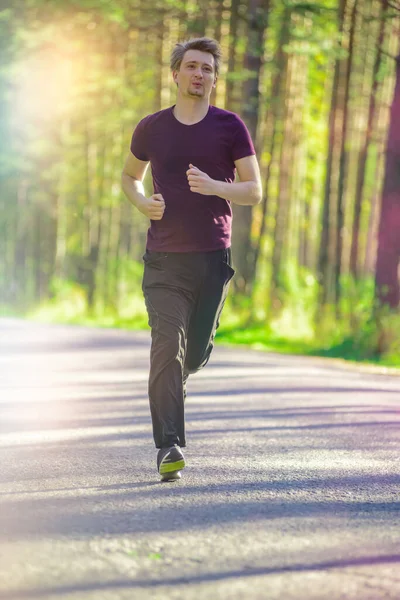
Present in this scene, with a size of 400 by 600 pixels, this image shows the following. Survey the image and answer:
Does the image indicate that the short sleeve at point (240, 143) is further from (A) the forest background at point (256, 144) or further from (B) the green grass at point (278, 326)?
(B) the green grass at point (278, 326)

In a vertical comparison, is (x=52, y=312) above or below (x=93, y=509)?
below

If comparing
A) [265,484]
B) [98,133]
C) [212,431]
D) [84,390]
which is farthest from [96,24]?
[265,484]

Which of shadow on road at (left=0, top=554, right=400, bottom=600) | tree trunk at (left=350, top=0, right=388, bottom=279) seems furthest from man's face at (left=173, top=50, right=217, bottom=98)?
tree trunk at (left=350, top=0, right=388, bottom=279)

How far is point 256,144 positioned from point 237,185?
1810cm

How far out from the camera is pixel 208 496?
5684 millimetres

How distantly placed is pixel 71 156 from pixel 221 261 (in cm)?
3023

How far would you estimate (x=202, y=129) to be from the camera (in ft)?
20.2

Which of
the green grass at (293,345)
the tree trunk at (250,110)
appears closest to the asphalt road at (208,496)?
the green grass at (293,345)

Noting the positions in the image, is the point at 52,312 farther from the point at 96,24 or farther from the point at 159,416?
the point at 159,416

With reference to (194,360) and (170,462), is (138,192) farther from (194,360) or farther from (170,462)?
(170,462)

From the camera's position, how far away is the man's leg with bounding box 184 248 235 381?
6.24 meters

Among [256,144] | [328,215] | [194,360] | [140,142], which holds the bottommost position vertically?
[194,360]

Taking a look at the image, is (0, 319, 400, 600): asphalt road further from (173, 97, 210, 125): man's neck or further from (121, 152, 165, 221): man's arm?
(173, 97, 210, 125): man's neck

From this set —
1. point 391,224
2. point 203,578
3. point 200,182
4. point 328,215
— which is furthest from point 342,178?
point 203,578
